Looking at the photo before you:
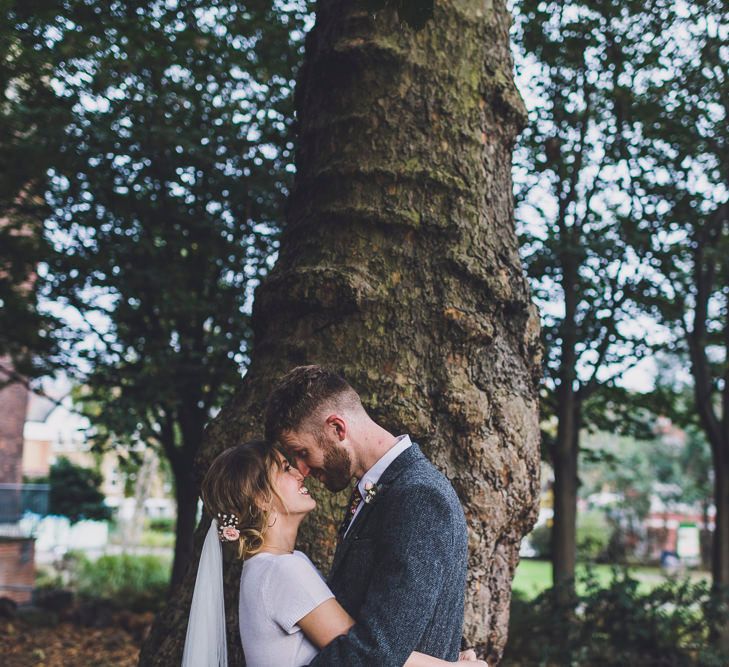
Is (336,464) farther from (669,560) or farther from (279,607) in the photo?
(669,560)

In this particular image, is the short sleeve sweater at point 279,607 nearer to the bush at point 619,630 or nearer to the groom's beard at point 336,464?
the groom's beard at point 336,464

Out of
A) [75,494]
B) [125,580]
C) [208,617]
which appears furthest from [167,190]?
[75,494]

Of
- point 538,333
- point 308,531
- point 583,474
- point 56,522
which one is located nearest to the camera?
point 308,531

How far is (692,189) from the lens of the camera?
30.9 feet

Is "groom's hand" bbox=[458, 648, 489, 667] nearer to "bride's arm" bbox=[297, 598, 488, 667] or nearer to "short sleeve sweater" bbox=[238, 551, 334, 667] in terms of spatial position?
"bride's arm" bbox=[297, 598, 488, 667]

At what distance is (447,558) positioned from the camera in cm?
220

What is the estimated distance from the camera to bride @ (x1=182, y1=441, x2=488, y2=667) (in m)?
2.24

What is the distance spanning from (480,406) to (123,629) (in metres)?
8.37

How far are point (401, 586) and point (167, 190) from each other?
23.6ft

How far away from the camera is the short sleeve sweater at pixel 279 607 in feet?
7.36

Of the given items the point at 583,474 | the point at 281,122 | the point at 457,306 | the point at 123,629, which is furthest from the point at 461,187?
the point at 583,474

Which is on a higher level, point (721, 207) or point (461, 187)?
point (721, 207)

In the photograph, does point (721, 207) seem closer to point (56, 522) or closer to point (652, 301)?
point (652, 301)

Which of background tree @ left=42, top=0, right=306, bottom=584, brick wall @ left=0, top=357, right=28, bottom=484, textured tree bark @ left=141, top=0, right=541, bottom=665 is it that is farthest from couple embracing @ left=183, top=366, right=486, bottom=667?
brick wall @ left=0, top=357, right=28, bottom=484
